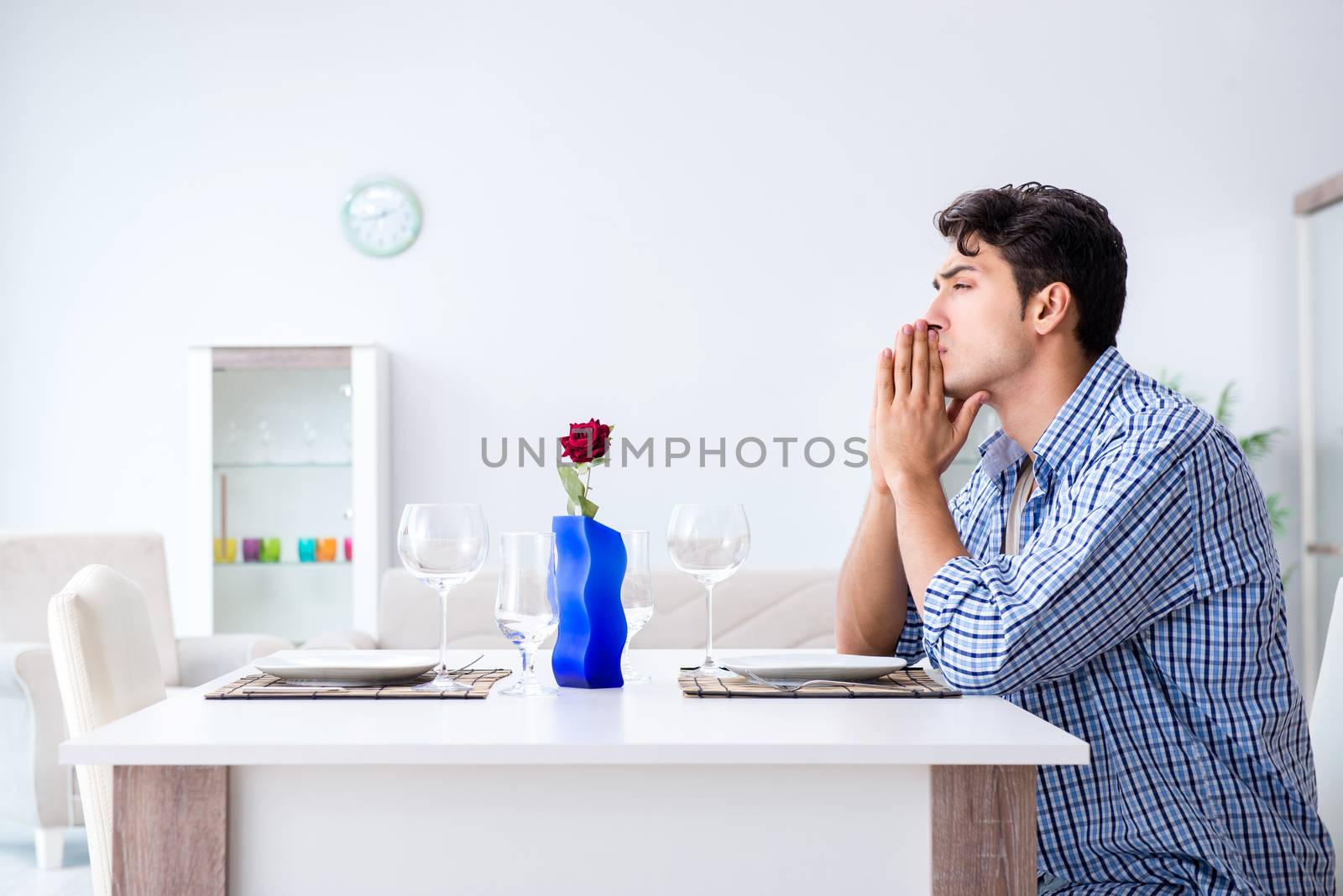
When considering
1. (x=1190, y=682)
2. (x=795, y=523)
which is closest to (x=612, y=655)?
(x=1190, y=682)

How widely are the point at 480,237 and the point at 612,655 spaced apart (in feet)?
10.3

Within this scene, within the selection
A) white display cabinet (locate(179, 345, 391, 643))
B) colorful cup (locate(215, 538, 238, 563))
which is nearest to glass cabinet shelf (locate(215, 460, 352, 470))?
white display cabinet (locate(179, 345, 391, 643))

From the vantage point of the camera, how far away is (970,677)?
1.24m

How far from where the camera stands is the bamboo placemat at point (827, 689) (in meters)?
1.27

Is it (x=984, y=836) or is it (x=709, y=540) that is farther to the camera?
(x=709, y=540)

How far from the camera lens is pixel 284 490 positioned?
13.0 feet

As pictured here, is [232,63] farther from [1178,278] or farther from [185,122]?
A: [1178,278]

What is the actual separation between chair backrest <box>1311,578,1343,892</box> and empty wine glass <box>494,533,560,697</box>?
0.97 m

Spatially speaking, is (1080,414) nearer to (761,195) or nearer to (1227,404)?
(761,195)

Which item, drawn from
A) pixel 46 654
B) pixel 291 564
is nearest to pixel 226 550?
pixel 291 564

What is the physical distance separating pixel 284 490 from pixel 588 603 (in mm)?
2855

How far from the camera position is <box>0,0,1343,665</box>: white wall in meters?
4.28

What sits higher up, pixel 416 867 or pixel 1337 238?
pixel 1337 238

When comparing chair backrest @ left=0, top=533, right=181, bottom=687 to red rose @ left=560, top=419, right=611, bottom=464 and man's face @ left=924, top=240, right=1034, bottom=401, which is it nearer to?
red rose @ left=560, top=419, right=611, bottom=464
